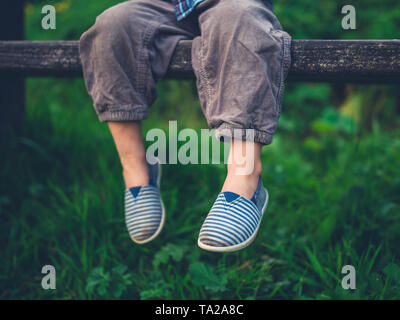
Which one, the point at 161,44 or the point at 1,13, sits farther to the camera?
the point at 1,13

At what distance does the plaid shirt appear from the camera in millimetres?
1124

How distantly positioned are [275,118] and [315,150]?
131 cm

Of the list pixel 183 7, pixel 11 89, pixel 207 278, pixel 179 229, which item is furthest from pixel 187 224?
pixel 11 89

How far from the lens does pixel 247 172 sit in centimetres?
102

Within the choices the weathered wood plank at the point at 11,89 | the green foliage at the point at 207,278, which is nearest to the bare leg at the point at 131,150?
the green foliage at the point at 207,278

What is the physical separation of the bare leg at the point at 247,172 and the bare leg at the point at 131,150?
0.32 metres

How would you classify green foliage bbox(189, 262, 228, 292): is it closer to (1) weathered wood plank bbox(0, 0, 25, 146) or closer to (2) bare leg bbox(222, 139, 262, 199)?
(2) bare leg bbox(222, 139, 262, 199)

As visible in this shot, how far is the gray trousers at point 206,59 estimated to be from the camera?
3.13 ft

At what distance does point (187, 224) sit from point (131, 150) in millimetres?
396
